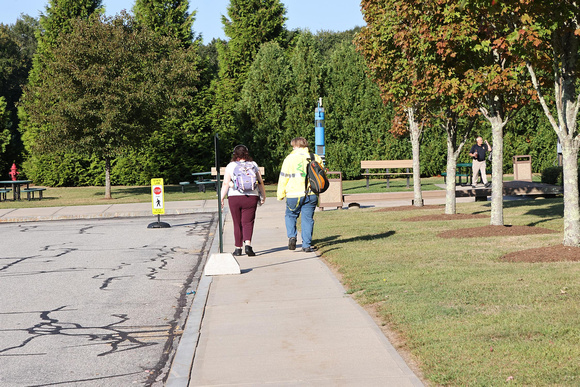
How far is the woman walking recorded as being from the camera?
1167 cm

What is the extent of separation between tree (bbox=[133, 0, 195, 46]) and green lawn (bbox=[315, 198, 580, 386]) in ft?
81.3

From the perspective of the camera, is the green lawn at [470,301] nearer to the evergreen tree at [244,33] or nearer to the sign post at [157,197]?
the sign post at [157,197]

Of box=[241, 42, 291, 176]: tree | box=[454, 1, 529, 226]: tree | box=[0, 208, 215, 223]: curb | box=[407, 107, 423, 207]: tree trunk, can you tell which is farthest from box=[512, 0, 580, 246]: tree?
box=[241, 42, 291, 176]: tree

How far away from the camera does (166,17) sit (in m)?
36.1

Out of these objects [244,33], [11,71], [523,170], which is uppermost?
[11,71]

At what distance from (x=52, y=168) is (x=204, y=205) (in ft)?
55.4

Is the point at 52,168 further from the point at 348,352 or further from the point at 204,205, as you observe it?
the point at 348,352

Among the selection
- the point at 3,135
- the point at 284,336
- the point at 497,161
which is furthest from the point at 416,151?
the point at 3,135

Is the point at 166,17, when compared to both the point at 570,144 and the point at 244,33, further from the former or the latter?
the point at 570,144

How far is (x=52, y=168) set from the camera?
37531 millimetres

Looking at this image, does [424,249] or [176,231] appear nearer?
[424,249]

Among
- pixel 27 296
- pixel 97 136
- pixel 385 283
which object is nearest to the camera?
pixel 385 283

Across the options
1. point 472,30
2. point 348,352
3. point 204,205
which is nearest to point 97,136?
point 204,205

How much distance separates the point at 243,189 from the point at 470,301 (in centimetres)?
520
